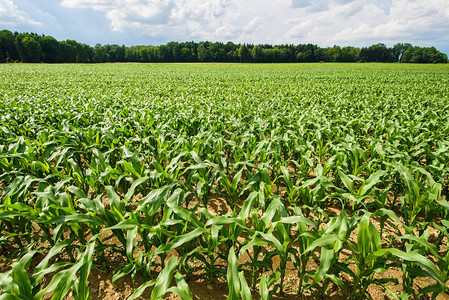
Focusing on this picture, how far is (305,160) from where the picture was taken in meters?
3.64

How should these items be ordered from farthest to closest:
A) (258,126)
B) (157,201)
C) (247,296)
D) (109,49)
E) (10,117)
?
(109,49) < (10,117) < (258,126) < (157,201) < (247,296)

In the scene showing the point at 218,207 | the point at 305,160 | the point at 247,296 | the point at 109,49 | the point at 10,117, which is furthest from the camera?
the point at 109,49

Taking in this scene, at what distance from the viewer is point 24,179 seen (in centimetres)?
259

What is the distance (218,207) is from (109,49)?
123474 mm

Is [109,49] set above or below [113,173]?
above

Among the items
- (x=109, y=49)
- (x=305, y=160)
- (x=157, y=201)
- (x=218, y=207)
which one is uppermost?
(x=109, y=49)

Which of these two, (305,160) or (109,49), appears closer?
(305,160)

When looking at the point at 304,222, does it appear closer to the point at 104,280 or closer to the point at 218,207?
the point at 218,207

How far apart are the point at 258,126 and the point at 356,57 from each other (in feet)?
366

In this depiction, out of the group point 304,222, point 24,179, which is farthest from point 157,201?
point 24,179

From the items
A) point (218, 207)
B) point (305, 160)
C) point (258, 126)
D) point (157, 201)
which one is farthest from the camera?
point (258, 126)

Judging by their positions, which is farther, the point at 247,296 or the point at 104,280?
the point at 104,280

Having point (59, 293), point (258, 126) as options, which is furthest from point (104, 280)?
point (258, 126)

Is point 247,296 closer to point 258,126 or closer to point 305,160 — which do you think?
point 305,160
